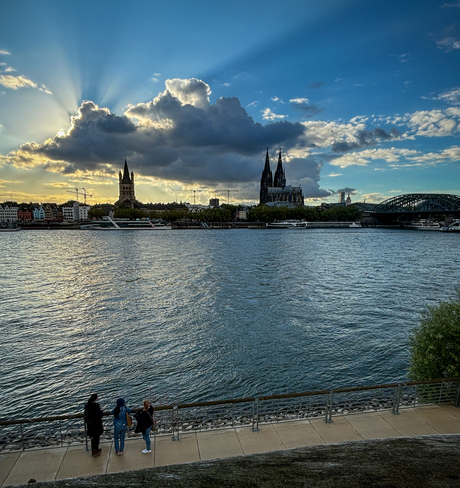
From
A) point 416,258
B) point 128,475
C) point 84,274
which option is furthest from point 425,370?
point 416,258

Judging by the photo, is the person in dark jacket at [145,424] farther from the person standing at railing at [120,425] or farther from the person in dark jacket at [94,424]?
the person in dark jacket at [94,424]

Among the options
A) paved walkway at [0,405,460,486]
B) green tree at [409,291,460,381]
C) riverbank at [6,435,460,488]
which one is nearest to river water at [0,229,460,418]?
green tree at [409,291,460,381]

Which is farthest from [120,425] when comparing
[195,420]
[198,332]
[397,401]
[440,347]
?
[198,332]

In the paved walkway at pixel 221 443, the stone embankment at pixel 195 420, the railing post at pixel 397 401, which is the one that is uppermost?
the railing post at pixel 397 401

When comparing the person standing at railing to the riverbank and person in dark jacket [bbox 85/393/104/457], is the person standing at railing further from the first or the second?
the riverbank

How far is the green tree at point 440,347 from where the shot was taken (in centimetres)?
1331

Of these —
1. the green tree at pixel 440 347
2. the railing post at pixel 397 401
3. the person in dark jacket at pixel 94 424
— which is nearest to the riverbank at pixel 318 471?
the person in dark jacket at pixel 94 424

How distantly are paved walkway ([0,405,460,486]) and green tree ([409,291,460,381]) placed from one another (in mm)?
1576

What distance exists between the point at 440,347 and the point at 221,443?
9.60 metres

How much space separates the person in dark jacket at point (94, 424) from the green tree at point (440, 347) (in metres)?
12.5

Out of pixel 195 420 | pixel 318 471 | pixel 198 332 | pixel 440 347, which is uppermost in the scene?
pixel 440 347

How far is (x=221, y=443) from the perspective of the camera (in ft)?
33.9

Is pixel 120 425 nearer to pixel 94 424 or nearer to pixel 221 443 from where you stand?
pixel 94 424

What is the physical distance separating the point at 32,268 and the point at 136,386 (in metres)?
54.4
